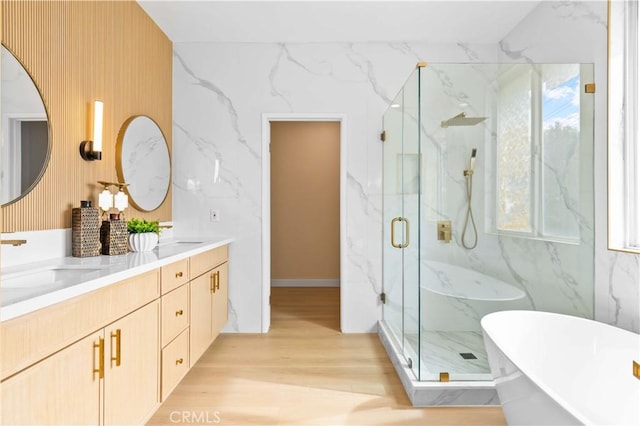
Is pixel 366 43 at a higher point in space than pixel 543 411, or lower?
higher

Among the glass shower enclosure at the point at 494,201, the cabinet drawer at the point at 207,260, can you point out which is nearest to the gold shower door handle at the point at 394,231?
the glass shower enclosure at the point at 494,201

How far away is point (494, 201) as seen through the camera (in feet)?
6.98

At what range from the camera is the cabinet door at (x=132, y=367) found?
143 cm

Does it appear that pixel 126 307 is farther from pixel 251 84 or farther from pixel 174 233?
pixel 251 84

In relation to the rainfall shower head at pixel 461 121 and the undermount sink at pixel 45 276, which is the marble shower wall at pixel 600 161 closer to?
the rainfall shower head at pixel 461 121

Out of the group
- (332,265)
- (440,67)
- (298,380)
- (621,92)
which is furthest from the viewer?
(332,265)

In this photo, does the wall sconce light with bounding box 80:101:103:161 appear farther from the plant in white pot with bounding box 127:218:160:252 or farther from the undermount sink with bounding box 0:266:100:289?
the undermount sink with bounding box 0:266:100:289

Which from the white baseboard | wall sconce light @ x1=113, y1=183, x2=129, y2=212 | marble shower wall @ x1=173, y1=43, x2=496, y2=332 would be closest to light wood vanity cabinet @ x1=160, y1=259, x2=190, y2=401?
wall sconce light @ x1=113, y1=183, x2=129, y2=212

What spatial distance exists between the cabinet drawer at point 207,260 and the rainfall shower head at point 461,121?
179 centimetres

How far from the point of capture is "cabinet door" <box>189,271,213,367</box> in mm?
2320

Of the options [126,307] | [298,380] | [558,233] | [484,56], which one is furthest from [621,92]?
[126,307]

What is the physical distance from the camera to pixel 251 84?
3.25 m

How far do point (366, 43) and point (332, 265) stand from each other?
300cm

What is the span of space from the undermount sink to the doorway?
143 inches
